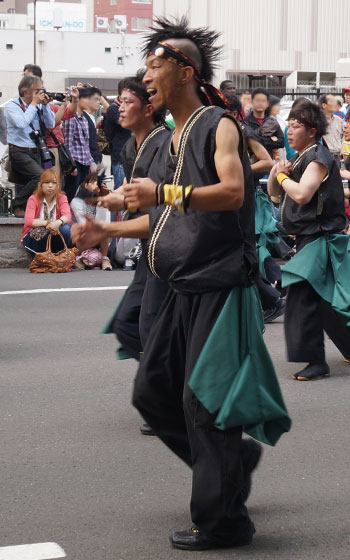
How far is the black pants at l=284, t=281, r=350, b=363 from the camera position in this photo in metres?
6.75

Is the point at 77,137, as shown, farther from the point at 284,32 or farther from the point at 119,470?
the point at 284,32

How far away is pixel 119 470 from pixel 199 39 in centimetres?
198

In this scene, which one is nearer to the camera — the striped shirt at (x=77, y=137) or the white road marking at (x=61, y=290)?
the white road marking at (x=61, y=290)

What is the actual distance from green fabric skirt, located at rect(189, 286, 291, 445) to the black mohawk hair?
2.73 ft

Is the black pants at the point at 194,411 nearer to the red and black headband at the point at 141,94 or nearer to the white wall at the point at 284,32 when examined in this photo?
the red and black headband at the point at 141,94

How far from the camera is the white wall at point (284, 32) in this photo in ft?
257

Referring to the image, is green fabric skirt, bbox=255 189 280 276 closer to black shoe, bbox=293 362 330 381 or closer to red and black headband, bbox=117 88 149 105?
black shoe, bbox=293 362 330 381

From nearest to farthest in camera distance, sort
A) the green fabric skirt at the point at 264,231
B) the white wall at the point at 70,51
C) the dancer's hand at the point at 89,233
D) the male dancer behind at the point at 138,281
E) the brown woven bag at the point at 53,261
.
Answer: the dancer's hand at the point at 89,233, the male dancer behind at the point at 138,281, the green fabric skirt at the point at 264,231, the brown woven bag at the point at 53,261, the white wall at the point at 70,51

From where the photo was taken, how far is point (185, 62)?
3850 mm

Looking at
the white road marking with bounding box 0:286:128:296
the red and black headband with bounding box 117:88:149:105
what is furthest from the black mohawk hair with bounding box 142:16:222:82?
the white road marking with bounding box 0:286:128:296

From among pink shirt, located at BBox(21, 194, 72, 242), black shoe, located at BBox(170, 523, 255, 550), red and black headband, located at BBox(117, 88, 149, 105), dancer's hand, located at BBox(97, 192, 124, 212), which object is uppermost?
red and black headband, located at BBox(117, 88, 149, 105)

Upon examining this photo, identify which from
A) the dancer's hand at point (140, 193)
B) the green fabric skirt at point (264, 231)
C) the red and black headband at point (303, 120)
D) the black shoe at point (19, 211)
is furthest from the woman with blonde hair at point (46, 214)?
the dancer's hand at point (140, 193)

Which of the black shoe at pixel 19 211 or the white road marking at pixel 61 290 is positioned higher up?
the black shoe at pixel 19 211

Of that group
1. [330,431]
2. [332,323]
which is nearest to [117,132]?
[332,323]
